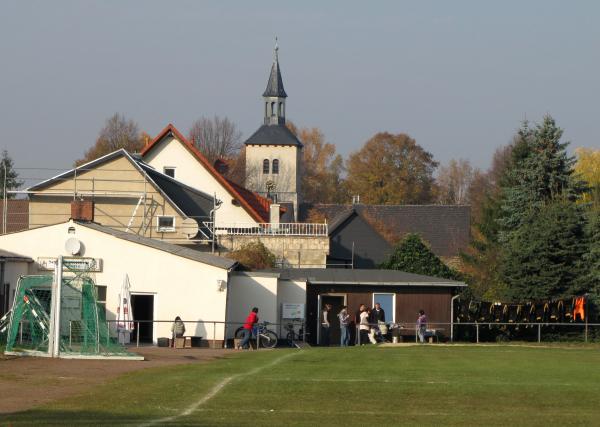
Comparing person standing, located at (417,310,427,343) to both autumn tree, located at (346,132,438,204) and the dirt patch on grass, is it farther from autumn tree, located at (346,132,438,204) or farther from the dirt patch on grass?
autumn tree, located at (346,132,438,204)

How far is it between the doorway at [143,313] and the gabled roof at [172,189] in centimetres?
1598

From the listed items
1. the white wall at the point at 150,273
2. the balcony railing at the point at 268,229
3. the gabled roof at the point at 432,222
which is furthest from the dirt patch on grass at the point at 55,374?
the gabled roof at the point at 432,222

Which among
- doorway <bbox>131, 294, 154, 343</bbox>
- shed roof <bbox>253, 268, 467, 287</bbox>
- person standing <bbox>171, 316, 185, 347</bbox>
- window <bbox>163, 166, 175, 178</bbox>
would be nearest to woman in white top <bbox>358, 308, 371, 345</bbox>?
shed roof <bbox>253, 268, 467, 287</bbox>

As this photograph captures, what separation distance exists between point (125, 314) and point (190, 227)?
18967 millimetres

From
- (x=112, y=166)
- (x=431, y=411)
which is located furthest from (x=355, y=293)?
(x=431, y=411)

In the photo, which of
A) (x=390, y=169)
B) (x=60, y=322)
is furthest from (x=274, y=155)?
(x=60, y=322)

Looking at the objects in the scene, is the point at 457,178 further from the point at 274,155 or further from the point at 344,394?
the point at 344,394

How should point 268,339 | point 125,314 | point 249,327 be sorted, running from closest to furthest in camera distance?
point 249,327 < point 125,314 < point 268,339

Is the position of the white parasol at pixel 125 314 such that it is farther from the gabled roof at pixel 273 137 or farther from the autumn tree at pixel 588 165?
the gabled roof at pixel 273 137

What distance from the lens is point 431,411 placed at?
57.9ft

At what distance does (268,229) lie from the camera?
202 ft

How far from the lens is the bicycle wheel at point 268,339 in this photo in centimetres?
3906

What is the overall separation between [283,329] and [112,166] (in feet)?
66.1

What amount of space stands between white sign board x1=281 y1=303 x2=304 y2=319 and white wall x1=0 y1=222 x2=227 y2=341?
164 inches
